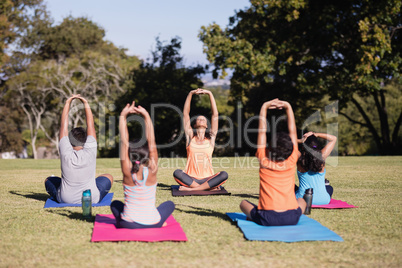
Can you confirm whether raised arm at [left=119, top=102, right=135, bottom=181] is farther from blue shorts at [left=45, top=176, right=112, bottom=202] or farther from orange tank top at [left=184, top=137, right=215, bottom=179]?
orange tank top at [left=184, top=137, right=215, bottom=179]

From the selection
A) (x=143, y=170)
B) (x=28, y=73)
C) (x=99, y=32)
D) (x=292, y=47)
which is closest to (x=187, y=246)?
(x=143, y=170)

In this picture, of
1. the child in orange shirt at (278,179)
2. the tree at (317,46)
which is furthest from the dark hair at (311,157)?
the tree at (317,46)

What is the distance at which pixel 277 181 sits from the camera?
5453mm

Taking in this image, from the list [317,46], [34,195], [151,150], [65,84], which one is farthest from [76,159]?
[65,84]

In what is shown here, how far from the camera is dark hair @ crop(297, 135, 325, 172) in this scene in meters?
6.95

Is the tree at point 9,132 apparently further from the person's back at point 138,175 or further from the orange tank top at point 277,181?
the orange tank top at point 277,181

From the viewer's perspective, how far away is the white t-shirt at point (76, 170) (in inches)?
277

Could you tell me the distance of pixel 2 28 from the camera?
31.1 meters

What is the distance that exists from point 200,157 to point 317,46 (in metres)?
15.4

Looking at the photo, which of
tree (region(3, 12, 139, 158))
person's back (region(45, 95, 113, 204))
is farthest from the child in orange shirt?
tree (region(3, 12, 139, 158))

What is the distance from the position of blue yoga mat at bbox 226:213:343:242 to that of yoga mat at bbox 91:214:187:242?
0.87 meters

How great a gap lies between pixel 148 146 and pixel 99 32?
42.1 metres

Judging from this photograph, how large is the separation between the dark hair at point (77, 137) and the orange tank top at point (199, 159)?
2612 millimetres

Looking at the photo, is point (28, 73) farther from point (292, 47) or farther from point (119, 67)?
point (292, 47)
